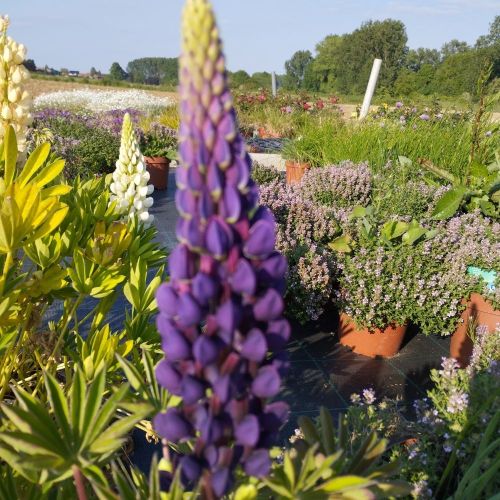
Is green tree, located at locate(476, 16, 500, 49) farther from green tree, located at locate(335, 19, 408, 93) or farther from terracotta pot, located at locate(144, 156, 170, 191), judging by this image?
terracotta pot, located at locate(144, 156, 170, 191)

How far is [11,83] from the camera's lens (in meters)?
1.73

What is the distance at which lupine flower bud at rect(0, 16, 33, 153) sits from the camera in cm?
170

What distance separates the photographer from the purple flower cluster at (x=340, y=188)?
5032 mm

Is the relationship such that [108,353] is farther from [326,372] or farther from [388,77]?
[388,77]

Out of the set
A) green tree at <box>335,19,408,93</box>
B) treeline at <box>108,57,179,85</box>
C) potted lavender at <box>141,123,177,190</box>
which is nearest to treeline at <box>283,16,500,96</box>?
green tree at <box>335,19,408,93</box>

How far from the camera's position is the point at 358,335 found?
3.55 m

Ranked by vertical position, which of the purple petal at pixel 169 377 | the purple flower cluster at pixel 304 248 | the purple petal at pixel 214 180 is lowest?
the purple flower cluster at pixel 304 248

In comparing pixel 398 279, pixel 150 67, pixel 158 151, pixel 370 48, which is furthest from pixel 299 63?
pixel 398 279

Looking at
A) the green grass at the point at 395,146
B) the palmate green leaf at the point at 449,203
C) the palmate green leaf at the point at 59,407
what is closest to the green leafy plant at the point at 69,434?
the palmate green leaf at the point at 59,407

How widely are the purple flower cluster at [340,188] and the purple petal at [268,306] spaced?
168 inches

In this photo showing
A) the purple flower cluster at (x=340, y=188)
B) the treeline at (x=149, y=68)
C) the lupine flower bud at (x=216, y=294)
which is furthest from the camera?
the treeline at (x=149, y=68)

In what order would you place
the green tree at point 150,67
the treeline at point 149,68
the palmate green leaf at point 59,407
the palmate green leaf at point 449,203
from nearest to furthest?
the palmate green leaf at point 59,407, the palmate green leaf at point 449,203, the treeline at point 149,68, the green tree at point 150,67

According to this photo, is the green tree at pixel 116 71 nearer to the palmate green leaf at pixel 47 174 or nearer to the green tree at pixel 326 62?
the green tree at pixel 326 62

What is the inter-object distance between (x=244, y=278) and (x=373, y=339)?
2964 mm
